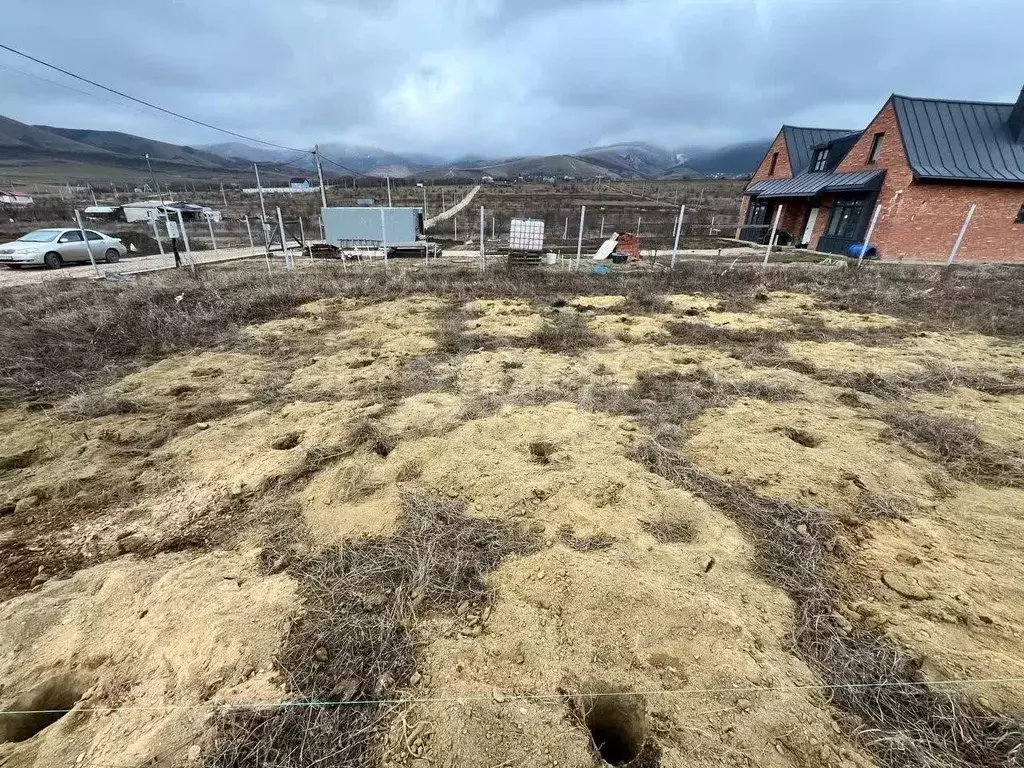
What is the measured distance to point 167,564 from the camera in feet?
9.71

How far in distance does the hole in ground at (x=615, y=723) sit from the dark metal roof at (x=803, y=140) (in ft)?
110

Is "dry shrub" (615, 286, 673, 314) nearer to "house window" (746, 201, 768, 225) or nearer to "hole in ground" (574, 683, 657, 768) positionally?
"hole in ground" (574, 683, 657, 768)

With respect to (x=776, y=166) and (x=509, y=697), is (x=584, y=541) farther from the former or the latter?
(x=776, y=166)

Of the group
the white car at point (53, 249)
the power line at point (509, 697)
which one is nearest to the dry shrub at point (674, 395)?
the power line at point (509, 697)

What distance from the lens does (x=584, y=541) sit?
124 inches

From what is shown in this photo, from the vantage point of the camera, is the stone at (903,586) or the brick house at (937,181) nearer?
the stone at (903,586)

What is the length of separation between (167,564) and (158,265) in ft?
62.9

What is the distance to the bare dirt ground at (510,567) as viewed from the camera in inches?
80.3

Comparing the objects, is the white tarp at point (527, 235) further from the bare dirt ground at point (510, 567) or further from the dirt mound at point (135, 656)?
the dirt mound at point (135, 656)

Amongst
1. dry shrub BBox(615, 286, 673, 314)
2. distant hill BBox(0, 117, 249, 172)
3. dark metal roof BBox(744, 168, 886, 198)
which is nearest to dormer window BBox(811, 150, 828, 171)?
dark metal roof BBox(744, 168, 886, 198)

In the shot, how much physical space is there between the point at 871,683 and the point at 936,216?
25497mm

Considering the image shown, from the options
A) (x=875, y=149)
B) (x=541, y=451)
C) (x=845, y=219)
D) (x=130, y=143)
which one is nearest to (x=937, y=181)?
(x=875, y=149)

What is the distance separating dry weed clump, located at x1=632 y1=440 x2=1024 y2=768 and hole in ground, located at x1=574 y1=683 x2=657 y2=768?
0.98 m

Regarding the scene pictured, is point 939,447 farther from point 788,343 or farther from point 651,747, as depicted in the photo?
point 651,747
